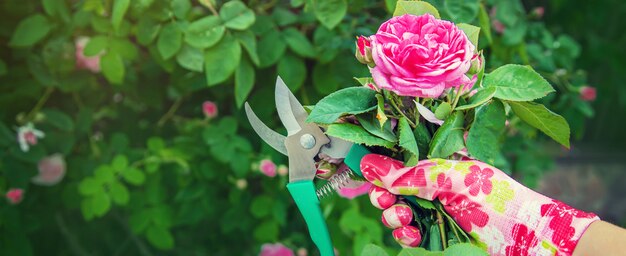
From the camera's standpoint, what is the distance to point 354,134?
96 cm

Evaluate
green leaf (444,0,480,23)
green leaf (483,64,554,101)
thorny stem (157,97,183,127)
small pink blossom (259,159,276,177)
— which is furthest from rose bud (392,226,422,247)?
thorny stem (157,97,183,127)

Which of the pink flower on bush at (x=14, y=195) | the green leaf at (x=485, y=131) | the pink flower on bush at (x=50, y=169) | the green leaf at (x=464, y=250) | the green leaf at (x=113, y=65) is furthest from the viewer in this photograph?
the pink flower on bush at (x=50, y=169)

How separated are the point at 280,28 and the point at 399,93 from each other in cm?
90

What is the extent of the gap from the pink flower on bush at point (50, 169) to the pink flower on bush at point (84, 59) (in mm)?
248

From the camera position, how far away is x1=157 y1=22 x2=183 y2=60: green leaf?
162 centimetres

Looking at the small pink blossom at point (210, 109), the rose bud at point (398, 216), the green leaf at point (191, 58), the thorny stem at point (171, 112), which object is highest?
the rose bud at point (398, 216)

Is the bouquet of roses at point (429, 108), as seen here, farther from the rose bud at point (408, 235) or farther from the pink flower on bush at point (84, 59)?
the pink flower on bush at point (84, 59)

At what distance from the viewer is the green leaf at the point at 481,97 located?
0.97 meters

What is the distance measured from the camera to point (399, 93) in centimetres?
94

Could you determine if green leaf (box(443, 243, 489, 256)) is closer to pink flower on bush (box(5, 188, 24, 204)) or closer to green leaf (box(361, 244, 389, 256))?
green leaf (box(361, 244, 389, 256))

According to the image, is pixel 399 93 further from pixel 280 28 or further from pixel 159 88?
pixel 159 88

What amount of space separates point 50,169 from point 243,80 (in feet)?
2.18

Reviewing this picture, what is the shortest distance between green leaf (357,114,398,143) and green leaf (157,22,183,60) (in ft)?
2.44

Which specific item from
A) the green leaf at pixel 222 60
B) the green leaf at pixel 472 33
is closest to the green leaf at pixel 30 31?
the green leaf at pixel 222 60
